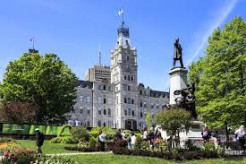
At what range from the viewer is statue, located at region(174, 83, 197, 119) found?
83.1ft

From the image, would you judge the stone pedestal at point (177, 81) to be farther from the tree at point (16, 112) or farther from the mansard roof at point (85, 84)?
the mansard roof at point (85, 84)

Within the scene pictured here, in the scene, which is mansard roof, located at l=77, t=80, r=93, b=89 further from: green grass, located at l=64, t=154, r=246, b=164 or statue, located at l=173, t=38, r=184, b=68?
green grass, located at l=64, t=154, r=246, b=164

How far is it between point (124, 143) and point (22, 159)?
1127 cm

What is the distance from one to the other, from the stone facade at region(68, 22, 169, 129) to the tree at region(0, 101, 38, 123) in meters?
58.3

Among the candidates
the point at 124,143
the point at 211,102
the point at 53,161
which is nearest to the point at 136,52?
the point at 211,102

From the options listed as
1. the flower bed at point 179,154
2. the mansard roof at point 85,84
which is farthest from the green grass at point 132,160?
the mansard roof at point 85,84

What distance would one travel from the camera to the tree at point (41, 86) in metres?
50.8

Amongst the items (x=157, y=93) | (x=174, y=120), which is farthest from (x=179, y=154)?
(x=157, y=93)

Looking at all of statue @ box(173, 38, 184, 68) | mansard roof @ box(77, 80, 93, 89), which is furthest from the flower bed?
mansard roof @ box(77, 80, 93, 89)

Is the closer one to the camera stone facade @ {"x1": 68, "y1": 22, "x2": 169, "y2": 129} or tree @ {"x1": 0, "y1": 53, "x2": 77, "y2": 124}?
tree @ {"x1": 0, "y1": 53, "x2": 77, "y2": 124}

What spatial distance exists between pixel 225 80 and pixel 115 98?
77.1m

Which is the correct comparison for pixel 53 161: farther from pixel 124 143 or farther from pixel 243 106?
pixel 243 106

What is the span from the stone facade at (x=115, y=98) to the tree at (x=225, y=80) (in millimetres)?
70001

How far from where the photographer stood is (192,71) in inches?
1670
